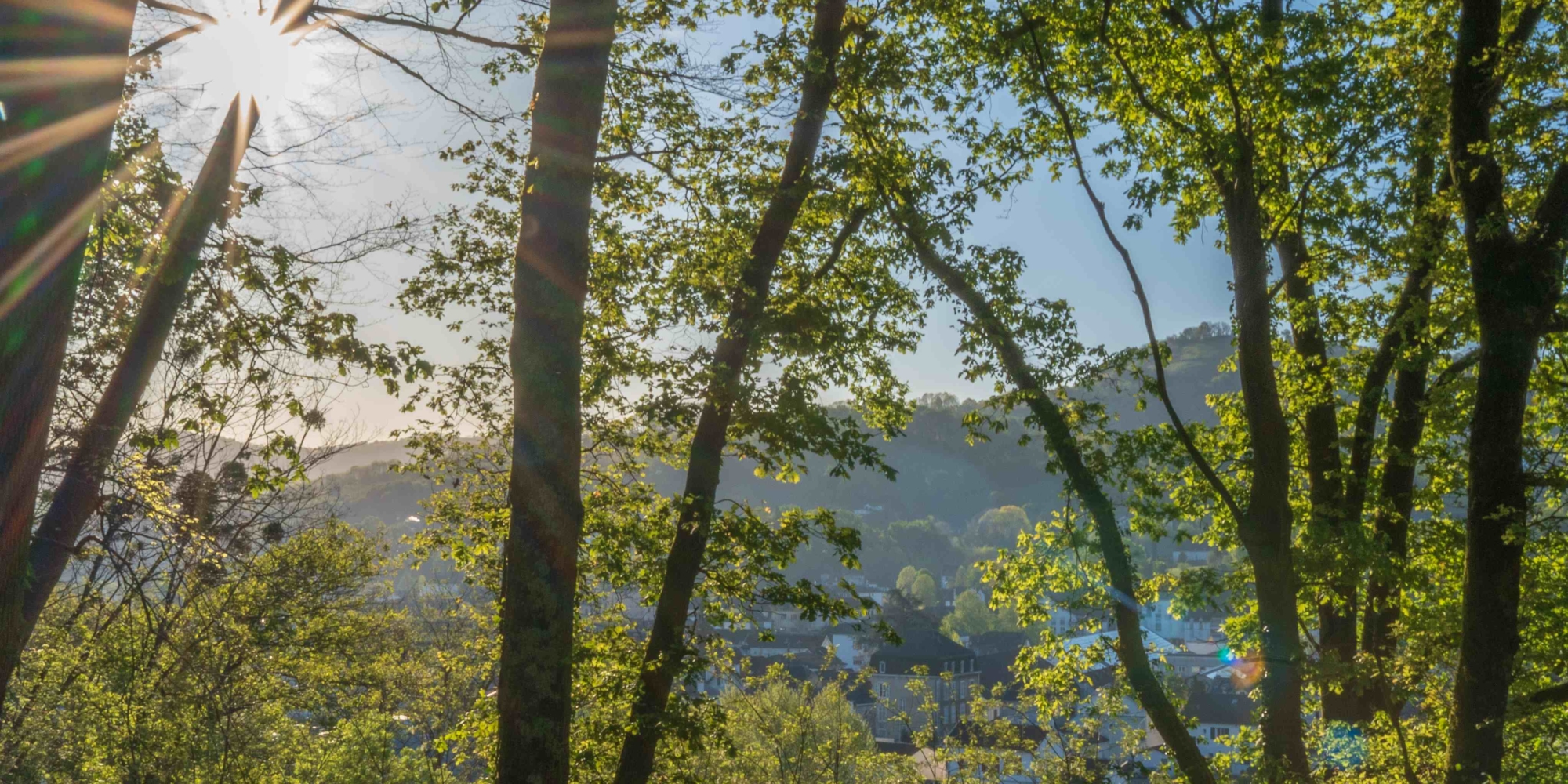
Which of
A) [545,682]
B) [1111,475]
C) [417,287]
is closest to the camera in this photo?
[545,682]

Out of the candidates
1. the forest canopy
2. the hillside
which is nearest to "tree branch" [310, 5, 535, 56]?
the forest canopy

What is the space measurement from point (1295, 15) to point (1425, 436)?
20.2ft

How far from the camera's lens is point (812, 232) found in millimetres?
9633

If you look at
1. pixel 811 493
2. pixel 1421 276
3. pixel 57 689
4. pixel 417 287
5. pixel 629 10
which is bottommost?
pixel 57 689

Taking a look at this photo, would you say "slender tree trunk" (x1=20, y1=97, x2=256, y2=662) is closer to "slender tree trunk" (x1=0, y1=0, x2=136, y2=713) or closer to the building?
"slender tree trunk" (x1=0, y1=0, x2=136, y2=713)

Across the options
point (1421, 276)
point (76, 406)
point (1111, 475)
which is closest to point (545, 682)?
point (76, 406)

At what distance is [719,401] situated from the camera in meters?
7.35

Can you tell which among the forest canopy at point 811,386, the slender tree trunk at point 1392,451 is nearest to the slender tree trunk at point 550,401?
the forest canopy at point 811,386

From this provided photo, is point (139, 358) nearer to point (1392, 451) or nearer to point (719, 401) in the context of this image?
point (719, 401)

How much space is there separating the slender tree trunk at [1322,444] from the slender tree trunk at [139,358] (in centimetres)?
993

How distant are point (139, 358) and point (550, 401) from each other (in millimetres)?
3565

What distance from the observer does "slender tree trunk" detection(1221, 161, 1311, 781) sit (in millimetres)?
7781

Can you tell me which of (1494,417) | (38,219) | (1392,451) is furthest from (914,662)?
(38,219)

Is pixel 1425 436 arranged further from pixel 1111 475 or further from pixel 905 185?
pixel 905 185
